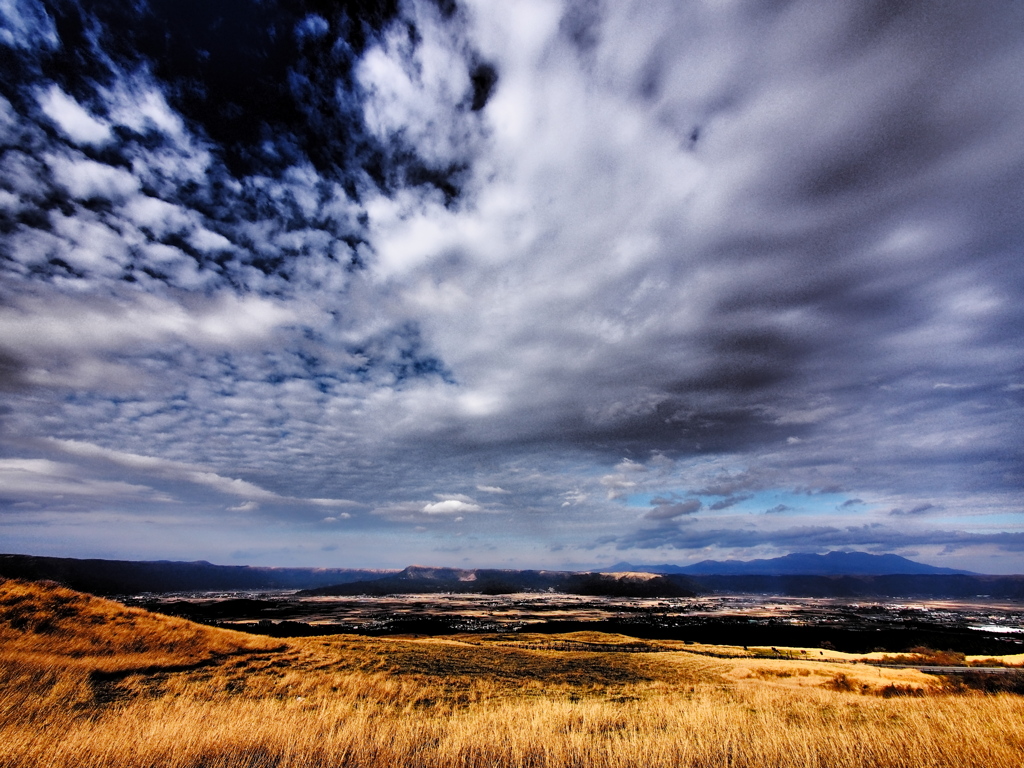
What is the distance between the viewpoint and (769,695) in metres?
23.1

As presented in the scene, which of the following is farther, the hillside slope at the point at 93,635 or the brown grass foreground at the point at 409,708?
the hillside slope at the point at 93,635

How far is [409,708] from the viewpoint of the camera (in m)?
18.3

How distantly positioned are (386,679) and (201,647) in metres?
12.3

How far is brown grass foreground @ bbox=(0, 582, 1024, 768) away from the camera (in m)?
10.2

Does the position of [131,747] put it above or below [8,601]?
below

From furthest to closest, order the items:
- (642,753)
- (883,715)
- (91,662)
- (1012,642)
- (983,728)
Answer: (1012,642) → (91,662) → (883,715) → (983,728) → (642,753)

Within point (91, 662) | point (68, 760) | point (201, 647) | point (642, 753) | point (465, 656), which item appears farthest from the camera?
point (465, 656)

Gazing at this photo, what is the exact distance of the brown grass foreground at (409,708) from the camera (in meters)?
10.2

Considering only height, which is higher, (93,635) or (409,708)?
(93,635)

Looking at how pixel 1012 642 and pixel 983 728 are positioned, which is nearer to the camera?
pixel 983 728

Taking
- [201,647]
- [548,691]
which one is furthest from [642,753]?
[201,647]

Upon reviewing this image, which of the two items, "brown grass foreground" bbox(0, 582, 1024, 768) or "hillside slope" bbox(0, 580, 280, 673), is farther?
"hillside slope" bbox(0, 580, 280, 673)

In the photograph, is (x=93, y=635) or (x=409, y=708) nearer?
(x=409, y=708)

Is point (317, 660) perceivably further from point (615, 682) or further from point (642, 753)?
point (642, 753)
